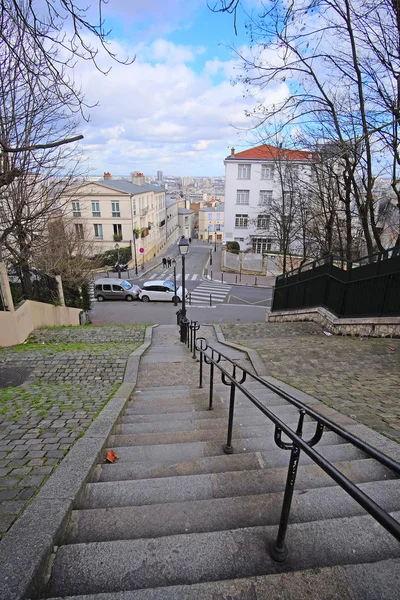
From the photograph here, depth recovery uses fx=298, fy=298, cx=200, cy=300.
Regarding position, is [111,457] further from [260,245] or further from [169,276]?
[260,245]

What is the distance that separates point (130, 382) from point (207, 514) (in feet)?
12.2

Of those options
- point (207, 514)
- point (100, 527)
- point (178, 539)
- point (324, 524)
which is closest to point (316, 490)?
point (324, 524)

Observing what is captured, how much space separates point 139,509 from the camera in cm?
203

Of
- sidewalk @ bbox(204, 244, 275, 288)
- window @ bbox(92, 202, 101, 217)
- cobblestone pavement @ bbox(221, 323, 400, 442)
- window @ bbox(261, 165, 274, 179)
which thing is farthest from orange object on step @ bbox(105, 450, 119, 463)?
window @ bbox(92, 202, 101, 217)

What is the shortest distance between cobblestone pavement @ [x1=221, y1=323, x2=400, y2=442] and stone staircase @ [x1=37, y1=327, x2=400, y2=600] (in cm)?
113

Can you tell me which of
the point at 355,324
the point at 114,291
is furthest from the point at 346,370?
the point at 114,291

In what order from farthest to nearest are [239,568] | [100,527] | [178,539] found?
1. [100,527]
2. [178,539]
3. [239,568]

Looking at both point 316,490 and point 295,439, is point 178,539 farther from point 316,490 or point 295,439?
point 316,490

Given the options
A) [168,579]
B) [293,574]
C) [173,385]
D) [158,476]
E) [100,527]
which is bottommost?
[173,385]

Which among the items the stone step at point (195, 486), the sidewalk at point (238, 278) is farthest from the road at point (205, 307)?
the stone step at point (195, 486)

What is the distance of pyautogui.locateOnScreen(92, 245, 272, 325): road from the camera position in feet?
59.5

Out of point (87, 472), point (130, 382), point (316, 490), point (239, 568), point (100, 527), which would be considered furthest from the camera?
point (130, 382)

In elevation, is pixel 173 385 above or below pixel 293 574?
below

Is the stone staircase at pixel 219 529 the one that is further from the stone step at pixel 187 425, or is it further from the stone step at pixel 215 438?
the stone step at pixel 187 425
